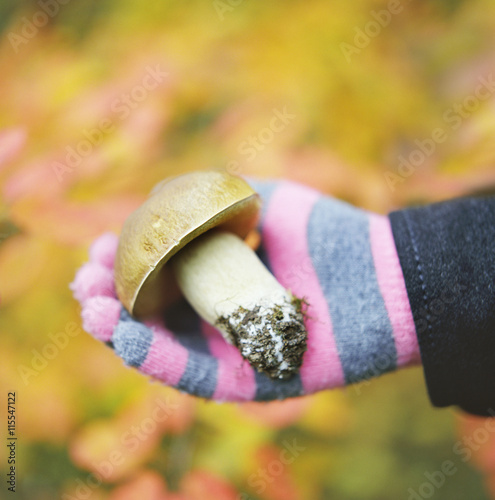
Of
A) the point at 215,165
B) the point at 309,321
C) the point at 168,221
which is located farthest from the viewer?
the point at 215,165

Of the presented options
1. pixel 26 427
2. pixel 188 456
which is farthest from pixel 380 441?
pixel 26 427

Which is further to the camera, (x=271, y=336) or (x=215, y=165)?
(x=215, y=165)

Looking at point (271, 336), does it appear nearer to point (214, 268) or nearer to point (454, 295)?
point (214, 268)

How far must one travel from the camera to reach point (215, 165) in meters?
1.71

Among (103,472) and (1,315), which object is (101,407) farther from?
(1,315)

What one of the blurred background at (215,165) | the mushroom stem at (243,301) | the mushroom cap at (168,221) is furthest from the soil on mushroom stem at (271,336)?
the blurred background at (215,165)

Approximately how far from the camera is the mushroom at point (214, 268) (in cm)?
90

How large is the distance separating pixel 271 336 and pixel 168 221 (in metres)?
0.31

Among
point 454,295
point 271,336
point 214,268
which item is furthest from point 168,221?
point 454,295

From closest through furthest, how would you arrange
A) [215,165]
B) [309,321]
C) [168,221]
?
[168,221], [309,321], [215,165]

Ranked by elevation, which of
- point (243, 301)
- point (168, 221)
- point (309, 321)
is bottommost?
point (309, 321)

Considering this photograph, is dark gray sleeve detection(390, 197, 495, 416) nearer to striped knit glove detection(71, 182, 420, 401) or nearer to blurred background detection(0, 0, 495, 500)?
striped knit glove detection(71, 182, 420, 401)

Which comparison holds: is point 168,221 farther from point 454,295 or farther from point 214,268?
point 454,295

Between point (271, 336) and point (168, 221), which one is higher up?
point (168, 221)
